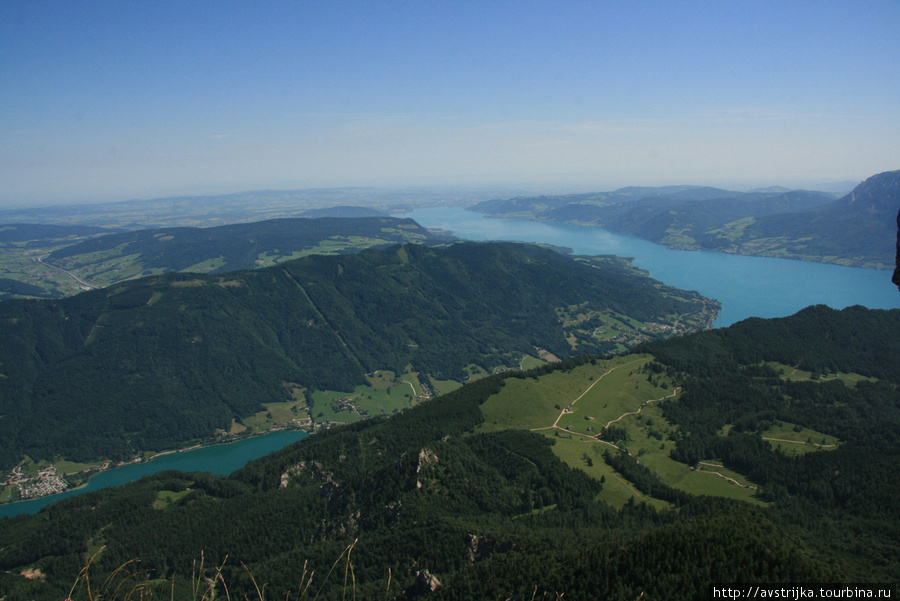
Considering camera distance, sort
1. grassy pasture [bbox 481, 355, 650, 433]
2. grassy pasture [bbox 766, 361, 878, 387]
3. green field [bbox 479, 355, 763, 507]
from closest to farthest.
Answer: green field [bbox 479, 355, 763, 507] < grassy pasture [bbox 481, 355, 650, 433] < grassy pasture [bbox 766, 361, 878, 387]

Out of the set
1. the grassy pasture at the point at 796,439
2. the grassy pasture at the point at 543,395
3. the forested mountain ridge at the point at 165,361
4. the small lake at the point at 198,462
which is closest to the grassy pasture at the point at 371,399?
the forested mountain ridge at the point at 165,361

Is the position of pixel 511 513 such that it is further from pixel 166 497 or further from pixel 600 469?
pixel 166 497

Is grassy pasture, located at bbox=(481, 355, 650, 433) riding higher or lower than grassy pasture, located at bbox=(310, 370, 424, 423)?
higher

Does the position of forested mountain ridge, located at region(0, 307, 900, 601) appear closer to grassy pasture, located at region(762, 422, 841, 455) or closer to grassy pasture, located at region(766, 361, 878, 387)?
grassy pasture, located at region(766, 361, 878, 387)

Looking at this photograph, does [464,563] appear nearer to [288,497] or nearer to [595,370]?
[288,497]

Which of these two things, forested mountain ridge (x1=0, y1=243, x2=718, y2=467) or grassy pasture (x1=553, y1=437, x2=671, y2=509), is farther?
forested mountain ridge (x1=0, y1=243, x2=718, y2=467)

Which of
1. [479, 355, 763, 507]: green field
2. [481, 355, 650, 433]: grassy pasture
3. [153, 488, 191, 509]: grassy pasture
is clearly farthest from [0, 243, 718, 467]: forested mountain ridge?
[479, 355, 763, 507]: green field
